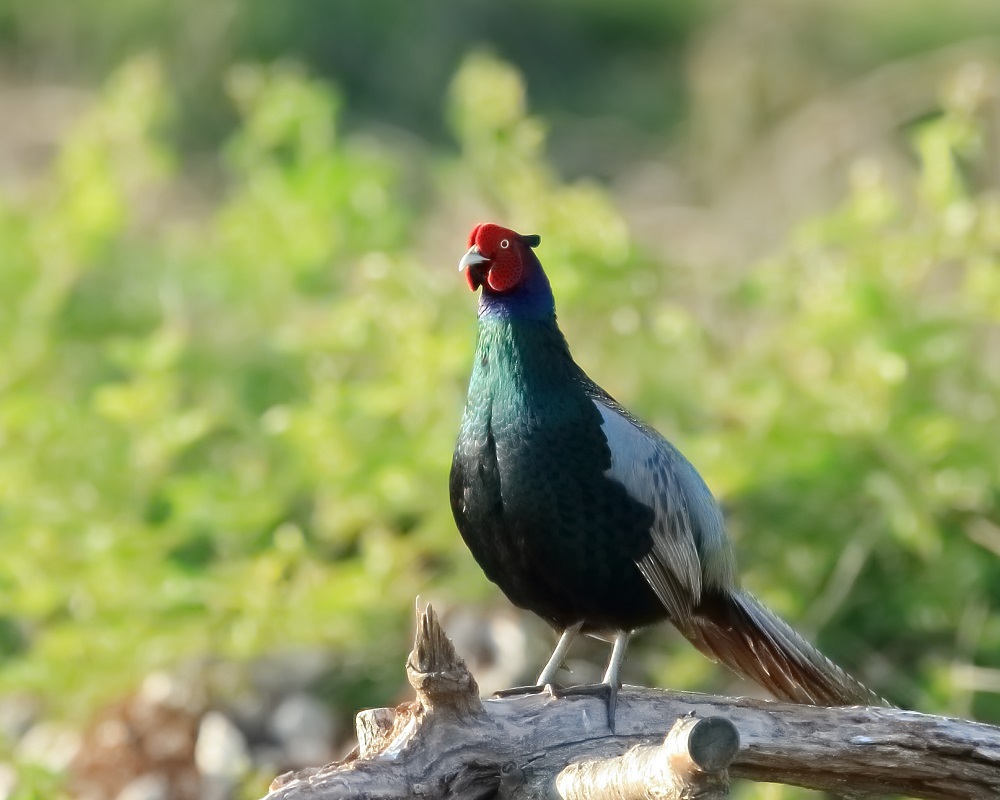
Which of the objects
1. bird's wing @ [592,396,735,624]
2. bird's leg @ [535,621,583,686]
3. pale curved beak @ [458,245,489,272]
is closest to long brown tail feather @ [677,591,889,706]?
bird's wing @ [592,396,735,624]

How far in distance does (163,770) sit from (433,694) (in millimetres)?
3246

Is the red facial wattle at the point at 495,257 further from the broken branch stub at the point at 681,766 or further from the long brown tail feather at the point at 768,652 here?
the broken branch stub at the point at 681,766

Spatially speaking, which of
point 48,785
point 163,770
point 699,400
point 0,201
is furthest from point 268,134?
point 48,785

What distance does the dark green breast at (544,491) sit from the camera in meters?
3.66

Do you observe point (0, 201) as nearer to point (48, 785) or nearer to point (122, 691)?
point (122, 691)

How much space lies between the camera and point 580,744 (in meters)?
3.58

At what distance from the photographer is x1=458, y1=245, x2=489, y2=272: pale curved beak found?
3.70 metres

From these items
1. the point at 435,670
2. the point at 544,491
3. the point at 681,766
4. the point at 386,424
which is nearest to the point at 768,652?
the point at 544,491

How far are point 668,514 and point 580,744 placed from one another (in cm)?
63

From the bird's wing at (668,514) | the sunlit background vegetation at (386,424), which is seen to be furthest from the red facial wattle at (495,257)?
the sunlit background vegetation at (386,424)

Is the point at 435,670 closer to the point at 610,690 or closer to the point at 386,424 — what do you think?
the point at 610,690

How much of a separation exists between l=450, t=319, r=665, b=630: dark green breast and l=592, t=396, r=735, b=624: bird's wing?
34mm

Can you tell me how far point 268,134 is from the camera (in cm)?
779

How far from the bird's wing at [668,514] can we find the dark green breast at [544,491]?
0.03 m
